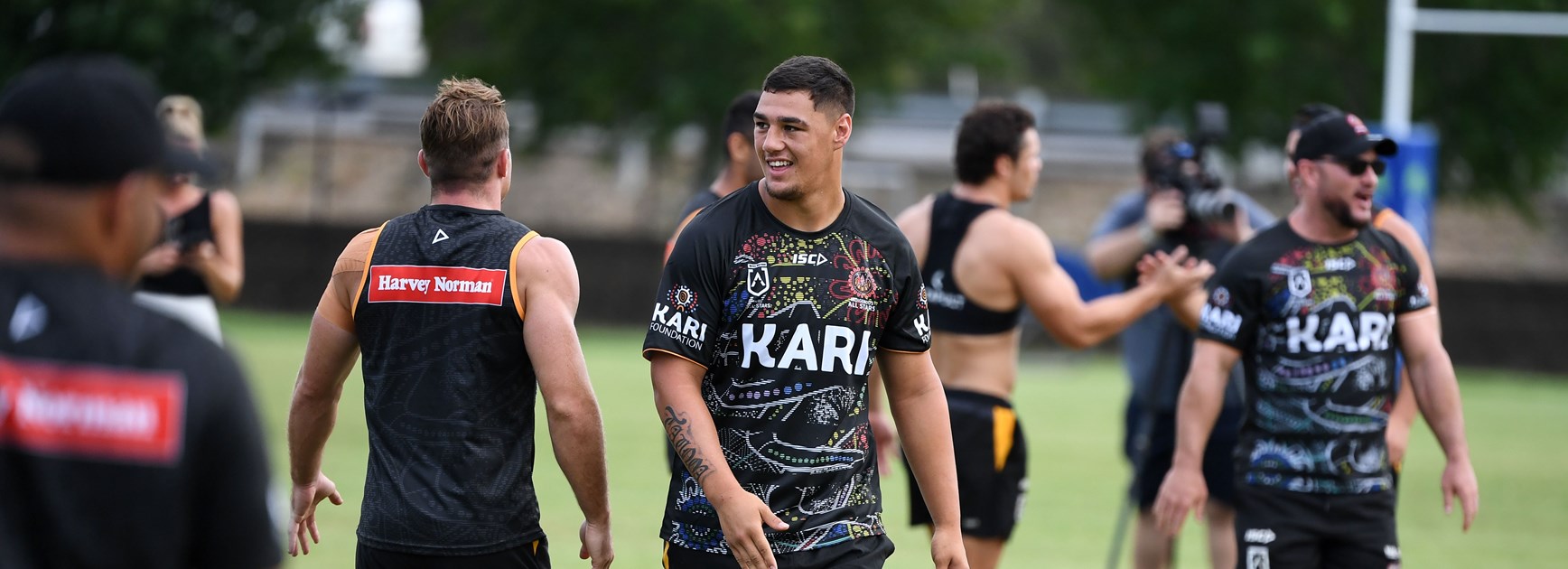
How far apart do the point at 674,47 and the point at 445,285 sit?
27989 millimetres

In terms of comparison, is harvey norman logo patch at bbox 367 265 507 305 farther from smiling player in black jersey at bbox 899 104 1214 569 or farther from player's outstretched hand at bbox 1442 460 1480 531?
player's outstretched hand at bbox 1442 460 1480 531

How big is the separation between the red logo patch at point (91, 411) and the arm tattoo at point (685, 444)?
187 centimetres

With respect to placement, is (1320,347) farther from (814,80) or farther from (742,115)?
(742,115)

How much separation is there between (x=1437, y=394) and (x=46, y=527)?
468 centimetres

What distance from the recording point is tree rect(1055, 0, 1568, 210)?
27359 millimetres

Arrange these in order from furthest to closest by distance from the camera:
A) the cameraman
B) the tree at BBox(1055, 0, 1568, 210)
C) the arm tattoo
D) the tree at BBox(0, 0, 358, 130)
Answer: the tree at BBox(1055, 0, 1568, 210) → the tree at BBox(0, 0, 358, 130) → the cameraman → the arm tattoo

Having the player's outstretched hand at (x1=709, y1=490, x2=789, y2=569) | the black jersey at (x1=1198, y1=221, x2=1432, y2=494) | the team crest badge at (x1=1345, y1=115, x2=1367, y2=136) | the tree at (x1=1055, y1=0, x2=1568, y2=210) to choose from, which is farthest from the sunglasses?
the tree at (x1=1055, y1=0, x2=1568, y2=210)

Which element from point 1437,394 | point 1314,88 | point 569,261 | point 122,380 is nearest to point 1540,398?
point 1314,88

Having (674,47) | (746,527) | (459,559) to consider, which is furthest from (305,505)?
(674,47)

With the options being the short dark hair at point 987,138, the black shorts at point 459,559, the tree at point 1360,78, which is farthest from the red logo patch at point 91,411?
the tree at point 1360,78

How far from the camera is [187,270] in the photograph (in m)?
7.89

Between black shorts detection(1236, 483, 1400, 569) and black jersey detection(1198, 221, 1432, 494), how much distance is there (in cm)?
5

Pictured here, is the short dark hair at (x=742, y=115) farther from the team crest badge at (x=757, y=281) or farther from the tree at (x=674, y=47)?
the tree at (x=674, y=47)

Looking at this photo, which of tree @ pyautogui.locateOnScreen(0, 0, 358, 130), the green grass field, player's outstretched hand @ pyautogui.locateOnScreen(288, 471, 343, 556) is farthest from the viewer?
tree @ pyautogui.locateOnScreen(0, 0, 358, 130)
